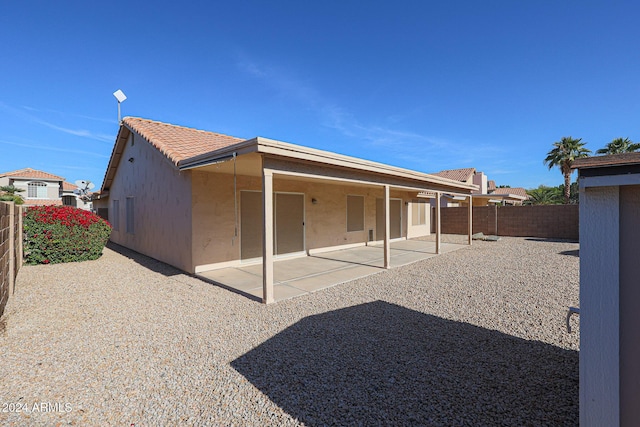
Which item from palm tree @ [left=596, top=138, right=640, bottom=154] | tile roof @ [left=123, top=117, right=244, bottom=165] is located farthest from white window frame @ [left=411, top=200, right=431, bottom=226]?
palm tree @ [left=596, top=138, right=640, bottom=154]

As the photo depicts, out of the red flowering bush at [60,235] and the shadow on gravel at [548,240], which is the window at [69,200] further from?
the shadow on gravel at [548,240]

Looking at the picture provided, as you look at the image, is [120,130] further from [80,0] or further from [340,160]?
[340,160]

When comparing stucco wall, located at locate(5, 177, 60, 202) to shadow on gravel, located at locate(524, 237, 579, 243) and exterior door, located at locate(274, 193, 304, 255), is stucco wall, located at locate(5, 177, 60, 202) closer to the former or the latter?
exterior door, located at locate(274, 193, 304, 255)

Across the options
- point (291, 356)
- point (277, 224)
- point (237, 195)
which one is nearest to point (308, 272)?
point (277, 224)

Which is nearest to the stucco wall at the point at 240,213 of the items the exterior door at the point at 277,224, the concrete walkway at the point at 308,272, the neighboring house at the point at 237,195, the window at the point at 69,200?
the neighboring house at the point at 237,195

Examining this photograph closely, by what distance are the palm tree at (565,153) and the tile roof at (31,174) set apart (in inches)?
1945

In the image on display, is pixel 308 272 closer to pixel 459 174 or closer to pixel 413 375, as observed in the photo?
pixel 413 375

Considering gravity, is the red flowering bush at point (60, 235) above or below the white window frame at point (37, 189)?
below

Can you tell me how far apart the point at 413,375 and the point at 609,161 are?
2539 mm

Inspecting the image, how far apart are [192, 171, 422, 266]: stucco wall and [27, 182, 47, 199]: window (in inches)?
1349

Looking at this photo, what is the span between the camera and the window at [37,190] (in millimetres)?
29328

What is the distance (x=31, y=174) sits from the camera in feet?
96.9

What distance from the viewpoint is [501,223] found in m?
17.1

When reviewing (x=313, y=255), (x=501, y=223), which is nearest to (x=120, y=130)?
(x=313, y=255)
